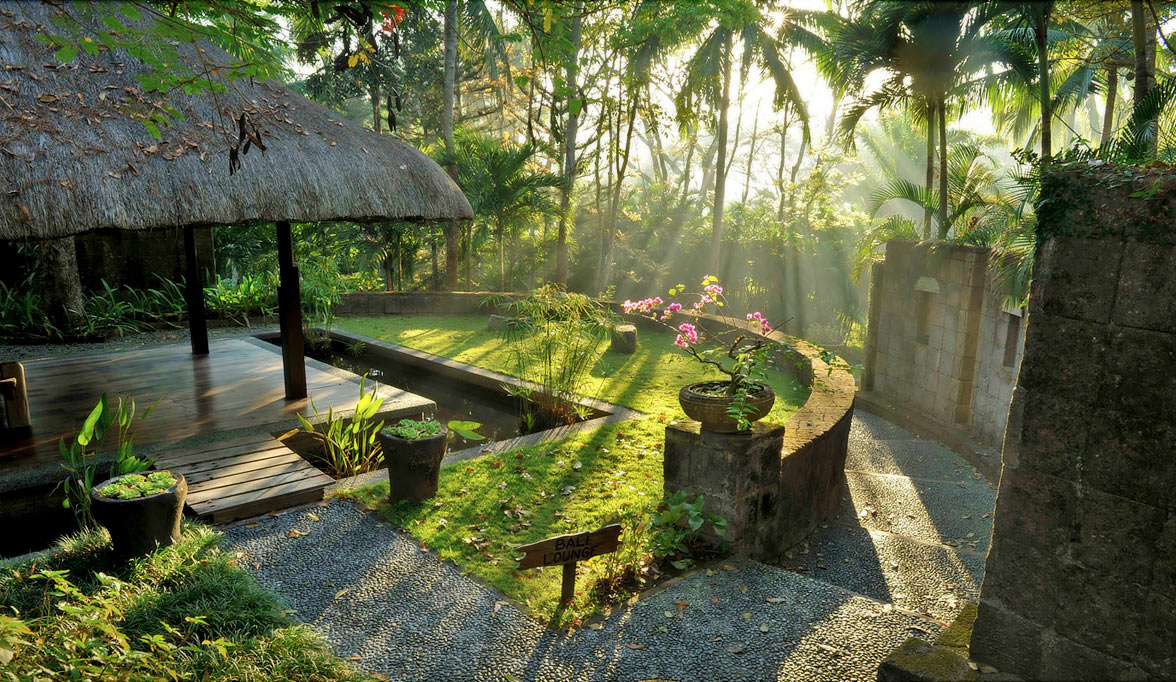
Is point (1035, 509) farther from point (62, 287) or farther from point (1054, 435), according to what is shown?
point (62, 287)

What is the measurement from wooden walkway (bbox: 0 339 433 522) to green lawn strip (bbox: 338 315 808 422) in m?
2.01

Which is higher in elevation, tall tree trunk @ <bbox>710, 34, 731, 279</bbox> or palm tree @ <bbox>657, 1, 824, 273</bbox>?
palm tree @ <bbox>657, 1, 824, 273</bbox>

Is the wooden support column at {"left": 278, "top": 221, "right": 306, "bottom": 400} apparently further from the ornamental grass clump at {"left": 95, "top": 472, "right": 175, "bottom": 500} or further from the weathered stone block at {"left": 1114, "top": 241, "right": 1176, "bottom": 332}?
the weathered stone block at {"left": 1114, "top": 241, "right": 1176, "bottom": 332}

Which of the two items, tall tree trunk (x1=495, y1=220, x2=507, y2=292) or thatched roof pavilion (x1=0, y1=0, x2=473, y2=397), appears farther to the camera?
tall tree trunk (x1=495, y1=220, x2=507, y2=292)

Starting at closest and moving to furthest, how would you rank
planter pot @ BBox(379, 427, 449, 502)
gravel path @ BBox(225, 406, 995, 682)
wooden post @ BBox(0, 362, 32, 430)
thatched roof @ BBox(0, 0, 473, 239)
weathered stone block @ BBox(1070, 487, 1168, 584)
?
weathered stone block @ BBox(1070, 487, 1168, 584), gravel path @ BBox(225, 406, 995, 682), planter pot @ BBox(379, 427, 449, 502), thatched roof @ BBox(0, 0, 473, 239), wooden post @ BBox(0, 362, 32, 430)

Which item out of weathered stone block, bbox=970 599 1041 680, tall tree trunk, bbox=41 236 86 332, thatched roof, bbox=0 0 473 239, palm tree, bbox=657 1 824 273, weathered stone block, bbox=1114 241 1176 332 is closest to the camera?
weathered stone block, bbox=1114 241 1176 332

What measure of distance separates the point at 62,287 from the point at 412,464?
25.6ft

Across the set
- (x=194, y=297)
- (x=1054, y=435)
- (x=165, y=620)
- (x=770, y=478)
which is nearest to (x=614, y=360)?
(x=194, y=297)

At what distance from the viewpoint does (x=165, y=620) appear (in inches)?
128

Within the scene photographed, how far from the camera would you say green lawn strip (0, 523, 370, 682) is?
9.20 feet

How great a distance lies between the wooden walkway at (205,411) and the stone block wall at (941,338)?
6.05 m

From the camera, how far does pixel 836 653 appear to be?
335 cm

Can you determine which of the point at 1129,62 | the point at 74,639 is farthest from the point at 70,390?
the point at 1129,62

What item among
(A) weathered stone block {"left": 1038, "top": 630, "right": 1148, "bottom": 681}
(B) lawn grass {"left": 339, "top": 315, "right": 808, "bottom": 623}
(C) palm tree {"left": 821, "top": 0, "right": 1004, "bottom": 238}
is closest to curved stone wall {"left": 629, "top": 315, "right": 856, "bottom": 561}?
(B) lawn grass {"left": 339, "top": 315, "right": 808, "bottom": 623}
